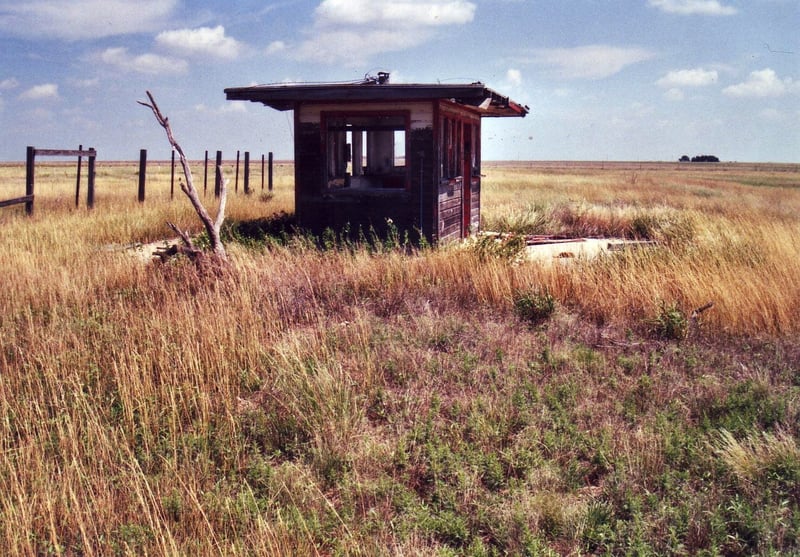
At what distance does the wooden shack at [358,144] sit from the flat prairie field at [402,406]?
2634 millimetres

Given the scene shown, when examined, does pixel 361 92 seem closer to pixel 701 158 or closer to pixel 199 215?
pixel 199 215

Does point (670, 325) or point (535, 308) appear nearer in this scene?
point (670, 325)

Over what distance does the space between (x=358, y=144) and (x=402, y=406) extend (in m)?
8.28

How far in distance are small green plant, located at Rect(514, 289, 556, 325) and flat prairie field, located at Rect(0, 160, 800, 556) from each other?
23 millimetres

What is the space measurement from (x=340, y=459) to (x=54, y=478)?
66.8 inches

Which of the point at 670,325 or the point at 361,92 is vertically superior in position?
the point at 361,92

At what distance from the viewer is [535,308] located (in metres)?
7.58

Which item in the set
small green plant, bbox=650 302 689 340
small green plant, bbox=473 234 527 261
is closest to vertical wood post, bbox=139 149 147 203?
small green plant, bbox=473 234 527 261

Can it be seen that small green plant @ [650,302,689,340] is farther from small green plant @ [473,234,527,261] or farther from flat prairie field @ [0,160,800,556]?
small green plant @ [473,234,527,261]

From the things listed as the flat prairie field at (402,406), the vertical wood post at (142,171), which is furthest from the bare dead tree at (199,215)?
the vertical wood post at (142,171)

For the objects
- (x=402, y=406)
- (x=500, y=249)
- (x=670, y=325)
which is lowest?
(x=402, y=406)

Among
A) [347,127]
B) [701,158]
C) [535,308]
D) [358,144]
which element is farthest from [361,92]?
[701,158]

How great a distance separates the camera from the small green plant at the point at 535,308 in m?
7.59

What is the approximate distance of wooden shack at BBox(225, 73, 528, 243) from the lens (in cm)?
1116
